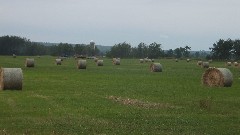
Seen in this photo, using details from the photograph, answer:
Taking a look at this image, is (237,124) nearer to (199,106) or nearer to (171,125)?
(171,125)

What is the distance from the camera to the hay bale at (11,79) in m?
26.5

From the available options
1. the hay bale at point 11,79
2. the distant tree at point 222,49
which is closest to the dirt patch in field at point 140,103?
the hay bale at point 11,79

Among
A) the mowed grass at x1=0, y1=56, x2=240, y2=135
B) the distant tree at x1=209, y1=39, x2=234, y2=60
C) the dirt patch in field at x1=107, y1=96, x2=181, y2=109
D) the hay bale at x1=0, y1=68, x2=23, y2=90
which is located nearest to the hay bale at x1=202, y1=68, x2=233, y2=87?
the mowed grass at x1=0, y1=56, x2=240, y2=135

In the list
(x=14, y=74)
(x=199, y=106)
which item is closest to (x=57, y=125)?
(x=199, y=106)

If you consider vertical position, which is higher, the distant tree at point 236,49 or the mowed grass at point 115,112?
the distant tree at point 236,49

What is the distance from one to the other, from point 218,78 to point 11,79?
14315mm

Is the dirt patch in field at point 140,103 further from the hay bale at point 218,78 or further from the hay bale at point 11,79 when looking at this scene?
the hay bale at point 218,78

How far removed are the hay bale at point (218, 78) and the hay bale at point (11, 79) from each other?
1372 cm

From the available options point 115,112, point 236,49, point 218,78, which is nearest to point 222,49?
point 236,49

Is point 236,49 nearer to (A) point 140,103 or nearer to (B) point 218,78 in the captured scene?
(B) point 218,78

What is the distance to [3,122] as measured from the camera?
15844mm

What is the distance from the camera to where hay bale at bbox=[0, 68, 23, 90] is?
2650cm

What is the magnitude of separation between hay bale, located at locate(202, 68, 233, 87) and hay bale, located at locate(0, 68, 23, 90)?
13716 millimetres

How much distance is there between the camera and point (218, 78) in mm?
32875
